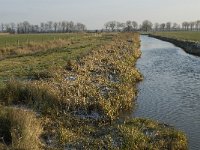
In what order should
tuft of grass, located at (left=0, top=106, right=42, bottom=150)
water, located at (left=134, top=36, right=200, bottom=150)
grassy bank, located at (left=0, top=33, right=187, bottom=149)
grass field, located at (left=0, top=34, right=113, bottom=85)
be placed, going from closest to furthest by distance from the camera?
tuft of grass, located at (left=0, top=106, right=42, bottom=150) → grassy bank, located at (left=0, top=33, right=187, bottom=149) → water, located at (left=134, top=36, right=200, bottom=150) → grass field, located at (left=0, top=34, right=113, bottom=85)

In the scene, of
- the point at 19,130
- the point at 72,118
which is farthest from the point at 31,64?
the point at 19,130

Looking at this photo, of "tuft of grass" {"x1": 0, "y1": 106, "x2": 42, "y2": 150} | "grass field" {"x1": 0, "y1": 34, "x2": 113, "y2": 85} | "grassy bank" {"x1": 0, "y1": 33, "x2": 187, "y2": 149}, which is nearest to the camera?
"tuft of grass" {"x1": 0, "y1": 106, "x2": 42, "y2": 150}

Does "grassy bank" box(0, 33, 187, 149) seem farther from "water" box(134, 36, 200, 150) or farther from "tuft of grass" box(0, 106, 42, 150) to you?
"water" box(134, 36, 200, 150)

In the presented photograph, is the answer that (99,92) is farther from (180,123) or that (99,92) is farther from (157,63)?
(157,63)

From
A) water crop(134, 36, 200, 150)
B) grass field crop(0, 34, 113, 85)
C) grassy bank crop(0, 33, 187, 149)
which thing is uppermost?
grass field crop(0, 34, 113, 85)

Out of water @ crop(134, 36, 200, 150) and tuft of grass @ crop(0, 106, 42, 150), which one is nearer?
tuft of grass @ crop(0, 106, 42, 150)

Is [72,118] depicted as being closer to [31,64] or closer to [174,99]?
[174,99]

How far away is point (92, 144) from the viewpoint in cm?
1190

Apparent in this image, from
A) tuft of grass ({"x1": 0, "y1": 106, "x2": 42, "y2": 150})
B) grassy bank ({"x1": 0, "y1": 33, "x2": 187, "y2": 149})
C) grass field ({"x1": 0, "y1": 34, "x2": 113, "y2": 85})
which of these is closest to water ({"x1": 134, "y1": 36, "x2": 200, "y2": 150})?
grassy bank ({"x1": 0, "y1": 33, "x2": 187, "y2": 149})

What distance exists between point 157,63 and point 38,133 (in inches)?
1274

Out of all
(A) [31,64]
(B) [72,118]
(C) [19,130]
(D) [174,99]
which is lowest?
(D) [174,99]

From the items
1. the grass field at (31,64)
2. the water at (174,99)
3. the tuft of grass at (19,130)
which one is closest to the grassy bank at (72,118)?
the tuft of grass at (19,130)

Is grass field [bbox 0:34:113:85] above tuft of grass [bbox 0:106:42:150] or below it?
above

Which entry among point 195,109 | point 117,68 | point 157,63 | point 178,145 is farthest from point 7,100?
point 157,63
